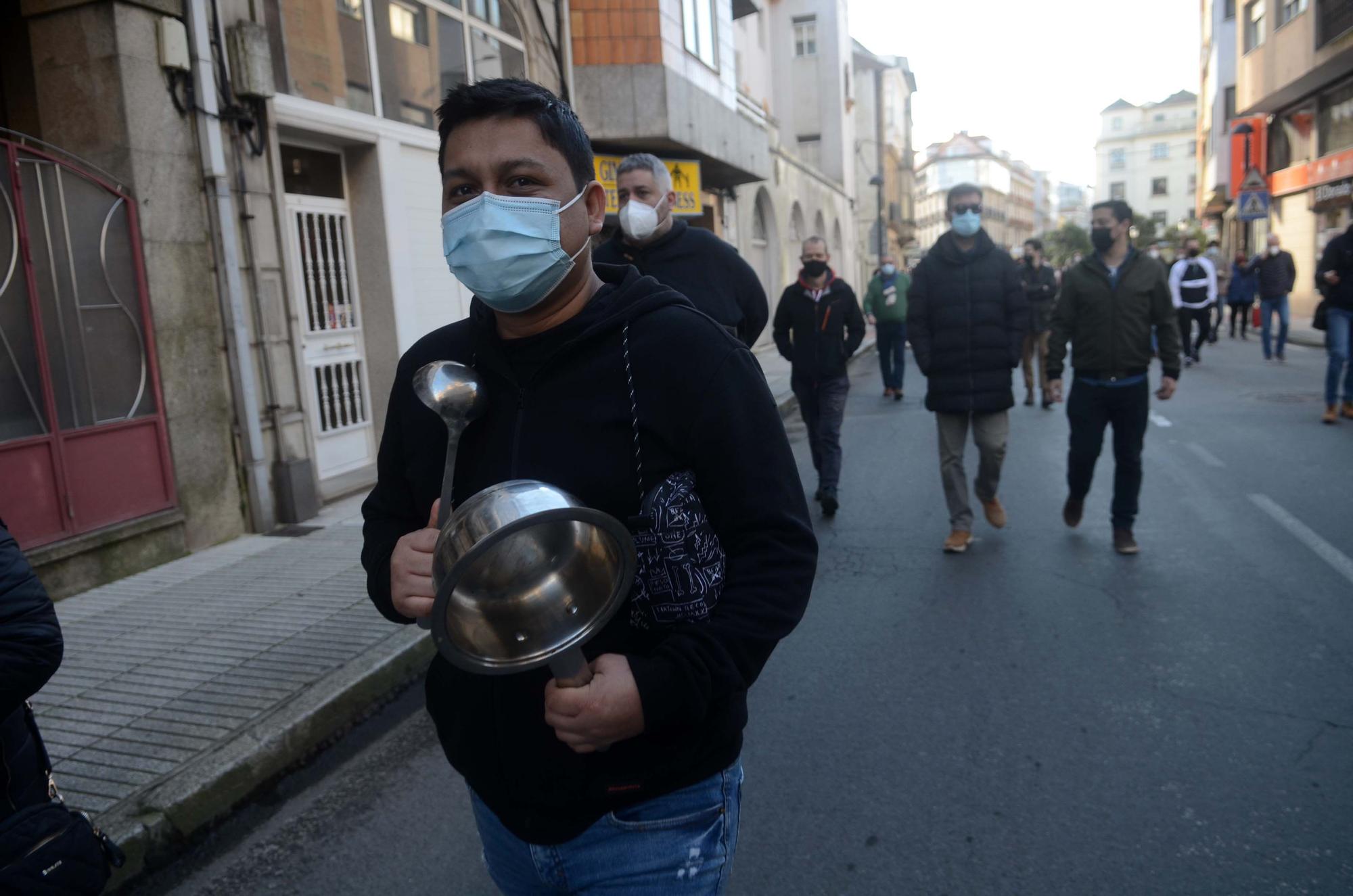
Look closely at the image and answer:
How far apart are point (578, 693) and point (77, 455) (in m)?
6.28

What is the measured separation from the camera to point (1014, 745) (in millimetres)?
3791

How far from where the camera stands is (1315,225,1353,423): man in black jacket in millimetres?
10164

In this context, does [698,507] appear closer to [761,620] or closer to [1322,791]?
[761,620]

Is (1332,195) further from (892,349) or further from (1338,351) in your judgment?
(1338,351)

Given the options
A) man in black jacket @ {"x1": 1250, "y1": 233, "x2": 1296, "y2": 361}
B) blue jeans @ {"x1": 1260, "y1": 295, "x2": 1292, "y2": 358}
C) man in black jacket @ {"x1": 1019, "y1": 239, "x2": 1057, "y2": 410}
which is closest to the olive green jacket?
man in black jacket @ {"x1": 1019, "y1": 239, "x2": 1057, "y2": 410}

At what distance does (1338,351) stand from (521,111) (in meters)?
10.9

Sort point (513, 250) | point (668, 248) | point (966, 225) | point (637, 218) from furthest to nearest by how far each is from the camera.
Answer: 1. point (966, 225)
2. point (668, 248)
3. point (637, 218)
4. point (513, 250)

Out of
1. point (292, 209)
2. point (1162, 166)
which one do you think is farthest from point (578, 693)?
point (1162, 166)

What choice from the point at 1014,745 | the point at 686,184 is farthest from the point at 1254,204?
the point at 1014,745

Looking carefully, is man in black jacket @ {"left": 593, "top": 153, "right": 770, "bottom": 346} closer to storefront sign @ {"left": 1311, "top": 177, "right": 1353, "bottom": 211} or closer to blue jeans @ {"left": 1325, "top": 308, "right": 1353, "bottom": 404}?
blue jeans @ {"left": 1325, "top": 308, "right": 1353, "bottom": 404}

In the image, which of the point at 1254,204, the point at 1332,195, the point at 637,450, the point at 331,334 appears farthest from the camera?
the point at 1332,195

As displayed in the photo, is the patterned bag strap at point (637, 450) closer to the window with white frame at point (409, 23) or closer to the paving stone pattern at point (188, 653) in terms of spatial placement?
the paving stone pattern at point (188, 653)

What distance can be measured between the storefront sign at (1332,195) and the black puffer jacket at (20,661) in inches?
1132

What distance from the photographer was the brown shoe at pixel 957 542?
6441 millimetres
